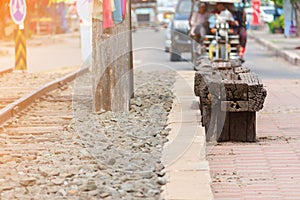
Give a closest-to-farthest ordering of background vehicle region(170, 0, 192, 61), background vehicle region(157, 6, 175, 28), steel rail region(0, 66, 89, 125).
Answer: steel rail region(0, 66, 89, 125) → background vehicle region(170, 0, 192, 61) → background vehicle region(157, 6, 175, 28)

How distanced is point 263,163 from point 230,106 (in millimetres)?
1342

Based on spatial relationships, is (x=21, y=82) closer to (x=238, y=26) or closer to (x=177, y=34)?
(x=238, y=26)

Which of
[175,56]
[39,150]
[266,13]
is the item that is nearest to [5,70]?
[175,56]

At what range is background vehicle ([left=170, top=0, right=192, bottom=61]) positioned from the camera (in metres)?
25.6

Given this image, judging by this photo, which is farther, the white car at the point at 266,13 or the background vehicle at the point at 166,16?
the white car at the point at 266,13

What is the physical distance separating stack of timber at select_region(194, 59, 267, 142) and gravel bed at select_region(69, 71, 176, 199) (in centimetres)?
55

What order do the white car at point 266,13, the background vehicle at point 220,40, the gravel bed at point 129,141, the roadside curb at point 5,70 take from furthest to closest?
the white car at point 266,13 < the background vehicle at point 220,40 < the roadside curb at point 5,70 < the gravel bed at point 129,141

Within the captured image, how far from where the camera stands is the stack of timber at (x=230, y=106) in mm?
9883

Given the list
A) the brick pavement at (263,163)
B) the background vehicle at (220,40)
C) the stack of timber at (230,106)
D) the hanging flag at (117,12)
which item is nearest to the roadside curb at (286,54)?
the background vehicle at (220,40)

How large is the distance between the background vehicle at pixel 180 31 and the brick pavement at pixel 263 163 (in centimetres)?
1299

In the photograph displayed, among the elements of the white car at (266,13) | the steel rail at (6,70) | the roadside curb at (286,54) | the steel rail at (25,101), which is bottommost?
the white car at (266,13)

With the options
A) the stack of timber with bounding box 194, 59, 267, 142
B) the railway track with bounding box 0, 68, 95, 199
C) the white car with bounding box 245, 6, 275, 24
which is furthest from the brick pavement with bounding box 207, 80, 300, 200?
the white car with bounding box 245, 6, 275, 24

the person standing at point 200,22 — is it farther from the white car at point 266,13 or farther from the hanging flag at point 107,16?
the white car at point 266,13

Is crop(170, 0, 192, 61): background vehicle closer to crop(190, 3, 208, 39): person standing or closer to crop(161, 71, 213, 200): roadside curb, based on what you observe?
crop(190, 3, 208, 39): person standing
